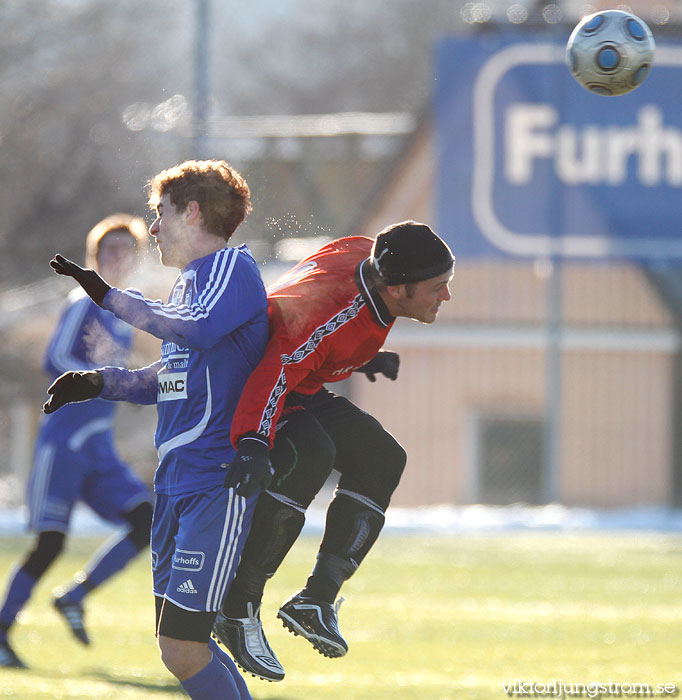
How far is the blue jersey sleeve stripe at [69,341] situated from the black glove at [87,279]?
8.45 feet

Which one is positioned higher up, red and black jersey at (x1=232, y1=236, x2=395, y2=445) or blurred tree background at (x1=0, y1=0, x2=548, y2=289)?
blurred tree background at (x1=0, y1=0, x2=548, y2=289)

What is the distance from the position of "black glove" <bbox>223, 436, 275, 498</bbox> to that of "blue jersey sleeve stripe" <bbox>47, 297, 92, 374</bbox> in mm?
2749

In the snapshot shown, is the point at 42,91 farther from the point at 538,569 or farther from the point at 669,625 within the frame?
the point at 669,625

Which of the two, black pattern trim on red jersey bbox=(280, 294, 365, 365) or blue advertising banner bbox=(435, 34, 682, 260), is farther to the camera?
blue advertising banner bbox=(435, 34, 682, 260)

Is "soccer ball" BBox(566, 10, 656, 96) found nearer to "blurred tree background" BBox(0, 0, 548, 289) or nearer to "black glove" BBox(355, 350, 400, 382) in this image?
"black glove" BBox(355, 350, 400, 382)

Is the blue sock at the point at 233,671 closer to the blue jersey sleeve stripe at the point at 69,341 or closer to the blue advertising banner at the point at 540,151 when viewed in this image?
the blue jersey sleeve stripe at the point at 69,341

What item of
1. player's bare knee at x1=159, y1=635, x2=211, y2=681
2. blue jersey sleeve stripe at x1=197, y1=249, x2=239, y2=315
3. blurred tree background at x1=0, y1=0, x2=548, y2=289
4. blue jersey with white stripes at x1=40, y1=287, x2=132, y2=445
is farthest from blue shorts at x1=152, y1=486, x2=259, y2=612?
blurred tree background at x1=0, y1=0, x2=548, y2=289

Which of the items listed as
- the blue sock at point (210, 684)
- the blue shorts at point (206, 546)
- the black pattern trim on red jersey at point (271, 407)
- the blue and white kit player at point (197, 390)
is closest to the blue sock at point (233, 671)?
the blue and white kit player at point (197, 390)

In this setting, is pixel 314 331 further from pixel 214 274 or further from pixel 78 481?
pixel 78 481

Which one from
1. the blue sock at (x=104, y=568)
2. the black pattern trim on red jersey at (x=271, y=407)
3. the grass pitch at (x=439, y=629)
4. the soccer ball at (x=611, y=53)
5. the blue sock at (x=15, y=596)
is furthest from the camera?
the blue sock at (x=104, y=568)

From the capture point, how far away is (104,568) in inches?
281

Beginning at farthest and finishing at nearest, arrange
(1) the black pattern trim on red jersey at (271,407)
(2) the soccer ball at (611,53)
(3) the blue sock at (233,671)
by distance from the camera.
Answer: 1. (2) the soccer ball at (611,53)
2. (3) the blue sock at (233,671)
3. (1) the black pattern trim on red jersey at (271,407)

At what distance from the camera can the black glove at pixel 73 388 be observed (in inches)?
176

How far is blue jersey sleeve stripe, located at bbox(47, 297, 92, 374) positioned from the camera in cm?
682
